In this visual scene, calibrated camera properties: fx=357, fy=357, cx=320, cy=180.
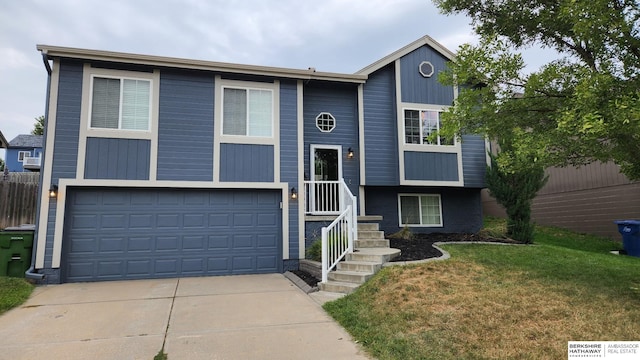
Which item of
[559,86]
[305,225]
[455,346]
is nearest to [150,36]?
[305,225]

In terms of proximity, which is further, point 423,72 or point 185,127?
point 423,72

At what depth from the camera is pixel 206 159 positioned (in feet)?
27.7

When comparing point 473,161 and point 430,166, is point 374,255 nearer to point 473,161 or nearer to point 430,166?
point 430,166

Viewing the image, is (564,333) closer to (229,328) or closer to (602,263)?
(229,328)

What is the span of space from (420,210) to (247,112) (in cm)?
589

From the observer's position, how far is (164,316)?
5.05 m

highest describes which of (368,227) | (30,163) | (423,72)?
(423,72)

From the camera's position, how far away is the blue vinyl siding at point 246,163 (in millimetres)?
8547

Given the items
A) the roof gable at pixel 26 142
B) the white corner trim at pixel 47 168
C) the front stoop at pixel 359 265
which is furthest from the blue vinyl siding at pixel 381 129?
the roof gable at pixel 26 142

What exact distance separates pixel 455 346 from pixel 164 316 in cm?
386

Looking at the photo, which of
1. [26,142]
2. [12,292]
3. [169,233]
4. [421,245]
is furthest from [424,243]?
[26,142]

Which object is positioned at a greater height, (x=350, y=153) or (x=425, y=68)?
(x=425, y=68)

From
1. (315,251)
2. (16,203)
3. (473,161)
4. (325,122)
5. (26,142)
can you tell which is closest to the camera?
(315,251)

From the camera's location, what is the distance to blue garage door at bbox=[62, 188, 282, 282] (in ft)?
25.4
